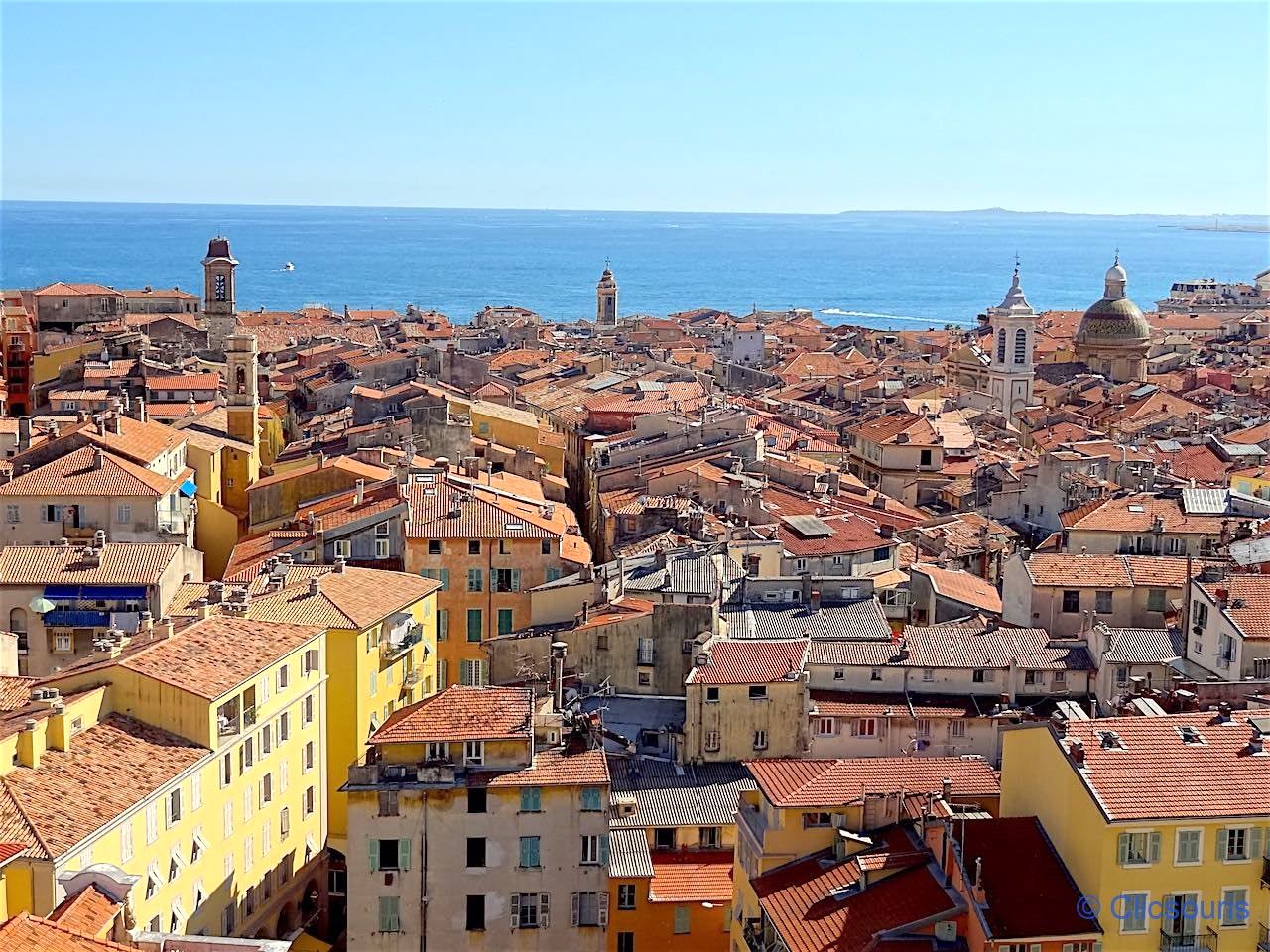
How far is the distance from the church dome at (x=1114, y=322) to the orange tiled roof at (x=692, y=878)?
232ft

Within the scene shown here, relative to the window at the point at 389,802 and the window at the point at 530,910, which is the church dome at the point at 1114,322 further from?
the window at the point at 389,802

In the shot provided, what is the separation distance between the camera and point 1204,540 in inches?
1459

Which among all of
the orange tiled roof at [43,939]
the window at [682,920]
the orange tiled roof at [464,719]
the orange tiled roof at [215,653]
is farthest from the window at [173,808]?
the window at [682,920]

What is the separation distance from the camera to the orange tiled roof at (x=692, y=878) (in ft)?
79.5

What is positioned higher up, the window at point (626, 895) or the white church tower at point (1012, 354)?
the white church tower at point (1012, 354)

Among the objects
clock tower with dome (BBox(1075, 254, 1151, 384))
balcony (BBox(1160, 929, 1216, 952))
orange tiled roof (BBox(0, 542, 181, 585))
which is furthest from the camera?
clock tower with dome (BBox(1075, 254, 1151, 384))

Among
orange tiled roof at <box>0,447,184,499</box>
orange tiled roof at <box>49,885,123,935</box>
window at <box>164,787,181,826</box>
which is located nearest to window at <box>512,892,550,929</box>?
window at <box>164,787,181,826</box>

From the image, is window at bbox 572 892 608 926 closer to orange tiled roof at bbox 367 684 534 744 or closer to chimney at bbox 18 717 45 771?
orange tiled roof at bbox 367 684 534 744

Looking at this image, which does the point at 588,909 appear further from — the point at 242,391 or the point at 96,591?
the point at 242,391

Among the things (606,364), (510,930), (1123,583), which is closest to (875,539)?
(1123,583)

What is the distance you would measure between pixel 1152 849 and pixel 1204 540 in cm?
2056

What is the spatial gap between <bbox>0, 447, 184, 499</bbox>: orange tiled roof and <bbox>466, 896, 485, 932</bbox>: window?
17.2 m

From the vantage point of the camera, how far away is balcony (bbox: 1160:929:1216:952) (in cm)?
1784

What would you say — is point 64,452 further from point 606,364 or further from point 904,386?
point 904,386
